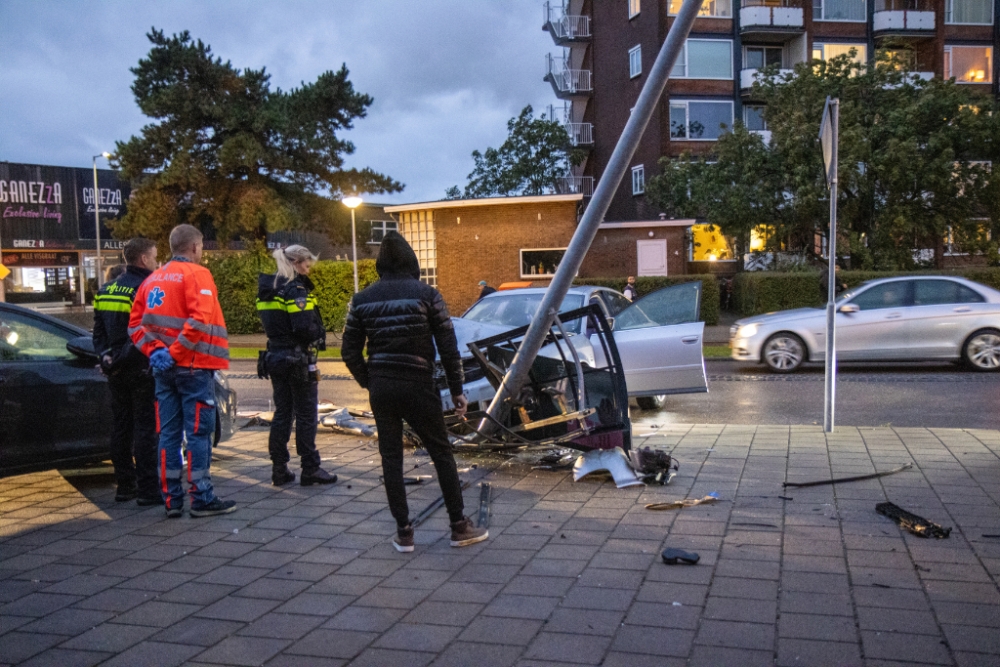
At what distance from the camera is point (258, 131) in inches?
1378

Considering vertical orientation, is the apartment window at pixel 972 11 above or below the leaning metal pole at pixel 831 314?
above


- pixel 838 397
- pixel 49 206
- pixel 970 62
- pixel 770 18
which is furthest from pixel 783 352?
pixel 49 206

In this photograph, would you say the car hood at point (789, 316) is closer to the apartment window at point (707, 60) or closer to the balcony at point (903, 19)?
the apartment window at point (707, 60)

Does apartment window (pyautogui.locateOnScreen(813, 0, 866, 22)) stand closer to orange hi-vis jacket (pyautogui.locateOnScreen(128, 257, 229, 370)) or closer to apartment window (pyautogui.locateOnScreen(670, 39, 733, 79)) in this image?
apartment window (pyautogui.locateOnScreen(670, 39, 733, 79))

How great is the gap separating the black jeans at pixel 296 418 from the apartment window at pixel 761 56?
39069 millimetres

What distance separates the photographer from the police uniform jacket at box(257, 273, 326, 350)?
21.6ft

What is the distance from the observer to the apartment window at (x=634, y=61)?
41.2 m

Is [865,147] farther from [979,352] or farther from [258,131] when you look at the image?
[258,131]

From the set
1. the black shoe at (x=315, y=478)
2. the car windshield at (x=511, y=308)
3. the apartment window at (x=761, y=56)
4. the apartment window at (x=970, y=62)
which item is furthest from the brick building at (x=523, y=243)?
the black shoe at (x=315, y=478)

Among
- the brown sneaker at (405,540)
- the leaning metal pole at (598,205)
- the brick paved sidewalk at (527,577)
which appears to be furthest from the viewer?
the leaning metal pole at (598,205)

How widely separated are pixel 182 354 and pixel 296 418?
126cm

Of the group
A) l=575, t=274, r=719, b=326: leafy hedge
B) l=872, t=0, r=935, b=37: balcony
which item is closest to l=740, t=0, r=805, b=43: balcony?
l=872, t=0, r=935, b=37: balcony

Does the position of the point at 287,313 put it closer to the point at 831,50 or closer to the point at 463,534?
the point at 463,534

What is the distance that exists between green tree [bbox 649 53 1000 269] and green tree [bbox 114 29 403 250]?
15482mm
